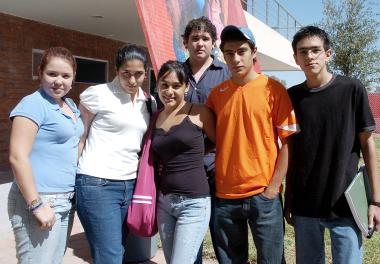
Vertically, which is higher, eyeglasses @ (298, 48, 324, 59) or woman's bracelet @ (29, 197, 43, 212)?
eyeglasses @ (298, 48, 324, 59)

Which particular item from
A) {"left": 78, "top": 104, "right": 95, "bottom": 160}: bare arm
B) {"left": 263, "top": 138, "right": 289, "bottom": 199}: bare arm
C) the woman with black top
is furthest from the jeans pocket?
{"left": 263, "top": 138, "right": 289, "bottom": 199}: bare arm

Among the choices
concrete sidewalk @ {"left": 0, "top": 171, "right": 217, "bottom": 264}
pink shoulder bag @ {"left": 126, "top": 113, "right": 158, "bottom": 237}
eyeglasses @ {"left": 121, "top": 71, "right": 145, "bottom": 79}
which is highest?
eyeglasses @ {"left": 121, "top": 71, "right": 145, "bottom": 79}

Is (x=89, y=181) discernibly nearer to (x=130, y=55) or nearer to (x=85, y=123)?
(x=85, y=123)

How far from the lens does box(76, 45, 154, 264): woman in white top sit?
284 centimetres

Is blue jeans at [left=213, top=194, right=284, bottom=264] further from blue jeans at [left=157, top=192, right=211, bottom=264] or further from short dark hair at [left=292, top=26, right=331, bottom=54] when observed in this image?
short dark hair at [left=292, top=26, right=331, bottom=54]

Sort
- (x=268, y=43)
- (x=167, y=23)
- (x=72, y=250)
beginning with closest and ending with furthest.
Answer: (x=72, y=250), (x=167, y=23), (x=268, y=43)

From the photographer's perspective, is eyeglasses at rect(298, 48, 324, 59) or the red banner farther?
the red banner

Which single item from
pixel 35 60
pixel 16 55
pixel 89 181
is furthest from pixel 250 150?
pixel 35 60

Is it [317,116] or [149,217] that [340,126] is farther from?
[149,217]

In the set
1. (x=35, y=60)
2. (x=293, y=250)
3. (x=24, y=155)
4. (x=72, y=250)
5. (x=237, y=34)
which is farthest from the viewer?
(x=35, y=60)

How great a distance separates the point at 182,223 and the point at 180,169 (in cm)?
35

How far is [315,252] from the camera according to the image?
9.41ft

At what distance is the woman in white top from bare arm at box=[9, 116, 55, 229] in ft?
1.70

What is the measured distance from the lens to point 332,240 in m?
2.76
